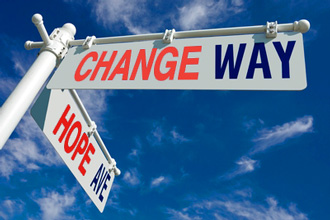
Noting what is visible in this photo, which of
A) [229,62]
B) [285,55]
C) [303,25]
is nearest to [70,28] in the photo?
[229,62]

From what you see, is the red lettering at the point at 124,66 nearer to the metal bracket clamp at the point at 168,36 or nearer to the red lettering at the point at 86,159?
the metal bracket clamp at the point at 168,36

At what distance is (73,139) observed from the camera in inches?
144

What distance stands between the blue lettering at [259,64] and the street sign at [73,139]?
2.33 metres

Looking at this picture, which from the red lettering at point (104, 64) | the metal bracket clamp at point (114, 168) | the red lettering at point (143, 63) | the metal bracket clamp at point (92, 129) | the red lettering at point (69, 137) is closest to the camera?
the red lettering at point (143, 63)

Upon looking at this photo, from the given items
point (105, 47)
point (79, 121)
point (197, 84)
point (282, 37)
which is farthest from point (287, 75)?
point (79, 121)

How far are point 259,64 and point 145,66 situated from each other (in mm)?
1120

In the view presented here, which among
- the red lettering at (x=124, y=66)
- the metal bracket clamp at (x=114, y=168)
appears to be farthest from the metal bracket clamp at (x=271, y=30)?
the metal bracket clamp at (x=114, y=168)

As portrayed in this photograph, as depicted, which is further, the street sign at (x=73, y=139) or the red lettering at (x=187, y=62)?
the street sign at (x=73, y=139)

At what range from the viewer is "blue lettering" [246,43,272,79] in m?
2.38

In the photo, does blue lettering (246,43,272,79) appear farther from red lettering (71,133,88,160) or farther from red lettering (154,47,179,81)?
red lettering (71,133,88,160)

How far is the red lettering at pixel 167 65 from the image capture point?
103 inches

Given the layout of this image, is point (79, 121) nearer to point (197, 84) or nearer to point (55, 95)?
point (55, 95)

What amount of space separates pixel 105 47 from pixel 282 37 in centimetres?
193

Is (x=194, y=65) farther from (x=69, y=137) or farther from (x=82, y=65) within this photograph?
(x=69, y=137)
